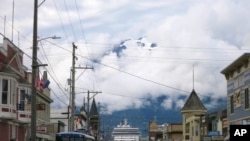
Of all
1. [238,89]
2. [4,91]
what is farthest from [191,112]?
[4,91]

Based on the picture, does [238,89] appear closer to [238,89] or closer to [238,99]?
[238,89]

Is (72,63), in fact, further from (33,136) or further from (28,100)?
(33,136)

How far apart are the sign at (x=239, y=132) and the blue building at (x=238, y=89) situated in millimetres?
40450

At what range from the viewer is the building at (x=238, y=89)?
Answer: 173 ft

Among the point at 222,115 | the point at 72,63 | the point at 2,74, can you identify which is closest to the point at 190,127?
the point at 222,115

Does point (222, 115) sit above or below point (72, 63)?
below

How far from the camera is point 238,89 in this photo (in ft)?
184

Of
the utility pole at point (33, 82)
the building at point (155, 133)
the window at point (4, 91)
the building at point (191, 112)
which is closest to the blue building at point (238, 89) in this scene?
the window at point (4, 91)

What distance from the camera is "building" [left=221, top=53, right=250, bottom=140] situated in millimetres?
52750

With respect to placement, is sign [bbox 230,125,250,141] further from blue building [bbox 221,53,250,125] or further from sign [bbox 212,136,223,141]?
sign [bbox 212,136,223,141]

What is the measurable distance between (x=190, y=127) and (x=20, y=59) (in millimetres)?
64129

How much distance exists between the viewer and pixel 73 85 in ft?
186

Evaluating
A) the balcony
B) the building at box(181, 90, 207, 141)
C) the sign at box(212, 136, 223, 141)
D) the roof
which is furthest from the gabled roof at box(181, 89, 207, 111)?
the balcony

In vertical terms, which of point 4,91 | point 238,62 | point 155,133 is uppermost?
point 238,62
